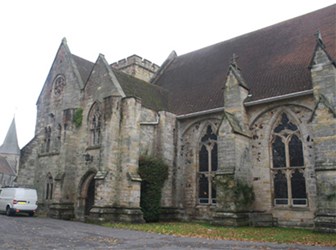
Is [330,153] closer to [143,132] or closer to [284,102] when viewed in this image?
[284,102]

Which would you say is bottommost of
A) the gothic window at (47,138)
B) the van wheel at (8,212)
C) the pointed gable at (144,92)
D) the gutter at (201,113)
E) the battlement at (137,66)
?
the van wheel at (8,212)

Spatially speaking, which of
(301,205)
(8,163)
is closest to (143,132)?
(301,205)

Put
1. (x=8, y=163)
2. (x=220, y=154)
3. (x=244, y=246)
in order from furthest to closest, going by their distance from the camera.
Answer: (x=8, y=163)
(x=220, y=154)
(x=244, y=246)

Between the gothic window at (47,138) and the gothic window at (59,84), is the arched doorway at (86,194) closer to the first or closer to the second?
the gothic window at (47,138)

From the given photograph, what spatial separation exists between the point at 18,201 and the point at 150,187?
844 cm

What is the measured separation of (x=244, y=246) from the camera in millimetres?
9484

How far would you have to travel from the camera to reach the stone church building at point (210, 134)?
15.3 meters

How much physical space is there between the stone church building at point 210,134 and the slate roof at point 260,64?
0.09 meters

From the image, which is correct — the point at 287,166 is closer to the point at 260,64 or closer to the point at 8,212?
the point at 260,64

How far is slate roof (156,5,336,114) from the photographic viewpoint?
679 inches

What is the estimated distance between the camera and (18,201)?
66.2 feet

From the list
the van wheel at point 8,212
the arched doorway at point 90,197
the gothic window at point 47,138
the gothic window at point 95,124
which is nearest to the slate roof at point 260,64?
the gothic window at point 95,124

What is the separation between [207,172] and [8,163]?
6568cm

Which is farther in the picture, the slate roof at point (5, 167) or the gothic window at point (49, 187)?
the slate roof at point (5, 167)
